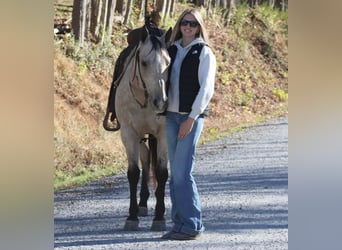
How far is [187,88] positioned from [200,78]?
0.32 ft

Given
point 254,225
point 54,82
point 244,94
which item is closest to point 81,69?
point 54,82

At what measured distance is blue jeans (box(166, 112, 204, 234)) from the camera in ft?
17.1

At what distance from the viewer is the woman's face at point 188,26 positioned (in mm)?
5078

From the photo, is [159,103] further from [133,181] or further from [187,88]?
[133,181]

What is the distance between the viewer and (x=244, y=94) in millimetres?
5535

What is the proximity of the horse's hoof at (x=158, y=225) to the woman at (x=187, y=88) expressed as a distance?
0.20 meters

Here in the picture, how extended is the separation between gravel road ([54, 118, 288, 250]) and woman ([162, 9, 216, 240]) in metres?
0.14

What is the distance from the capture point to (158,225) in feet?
17.5

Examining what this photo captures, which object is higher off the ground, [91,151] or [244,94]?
[244,94]

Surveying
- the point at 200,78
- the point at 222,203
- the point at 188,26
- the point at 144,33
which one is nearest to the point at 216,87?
the point at 200,78

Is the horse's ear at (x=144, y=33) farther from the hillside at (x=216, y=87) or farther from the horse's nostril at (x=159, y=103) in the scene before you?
the horse's nostril at (x=159, y=103)
